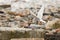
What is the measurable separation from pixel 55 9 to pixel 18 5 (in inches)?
14.7

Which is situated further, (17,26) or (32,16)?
(32,16)

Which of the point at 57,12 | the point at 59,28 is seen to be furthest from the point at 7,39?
the point at 57,12

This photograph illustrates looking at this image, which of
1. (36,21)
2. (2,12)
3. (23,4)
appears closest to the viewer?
(36,21)

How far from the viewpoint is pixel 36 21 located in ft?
5.24

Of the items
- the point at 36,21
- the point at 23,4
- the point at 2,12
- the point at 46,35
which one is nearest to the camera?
the point at 46,35

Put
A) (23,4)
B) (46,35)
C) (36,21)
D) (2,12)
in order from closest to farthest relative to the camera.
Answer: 1. (46,35)
2. (36,21)
3. (2,12)
4. (23,4)

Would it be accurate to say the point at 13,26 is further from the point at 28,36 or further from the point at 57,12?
the point at 57,12

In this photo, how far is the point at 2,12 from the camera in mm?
1740

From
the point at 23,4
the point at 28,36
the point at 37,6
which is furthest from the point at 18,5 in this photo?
the point at 28,36

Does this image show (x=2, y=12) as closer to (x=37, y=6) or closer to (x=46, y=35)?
(x=37, y=6)

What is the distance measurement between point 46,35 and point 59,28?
13 cm

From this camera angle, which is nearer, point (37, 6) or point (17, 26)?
point (17, 26)

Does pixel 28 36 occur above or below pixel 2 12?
below

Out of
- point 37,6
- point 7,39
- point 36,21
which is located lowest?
point 7,39
